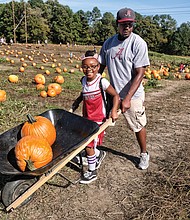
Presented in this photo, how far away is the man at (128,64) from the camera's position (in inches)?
127

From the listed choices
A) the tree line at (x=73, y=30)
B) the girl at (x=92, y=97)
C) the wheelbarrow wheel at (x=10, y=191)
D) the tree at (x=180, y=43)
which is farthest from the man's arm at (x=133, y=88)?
the tree at (x=180, y=43)

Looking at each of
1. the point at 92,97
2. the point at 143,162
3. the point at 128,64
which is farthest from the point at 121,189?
the point at 128,64

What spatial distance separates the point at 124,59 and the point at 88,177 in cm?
156

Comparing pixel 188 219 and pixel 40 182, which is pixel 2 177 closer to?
pixel 40 182

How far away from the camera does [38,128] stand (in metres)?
3.14

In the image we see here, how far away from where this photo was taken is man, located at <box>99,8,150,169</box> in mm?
3232

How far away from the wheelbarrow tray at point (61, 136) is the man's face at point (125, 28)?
3.70 ft

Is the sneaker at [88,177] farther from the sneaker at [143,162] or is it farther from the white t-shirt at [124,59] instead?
the white t-shirt at [124,59]

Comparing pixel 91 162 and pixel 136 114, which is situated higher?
pixel 136 114

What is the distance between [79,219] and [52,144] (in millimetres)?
952

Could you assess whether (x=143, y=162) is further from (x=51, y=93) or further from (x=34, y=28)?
(x=34, y=28)

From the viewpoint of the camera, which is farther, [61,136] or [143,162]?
[143,162]

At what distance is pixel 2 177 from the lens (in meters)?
3.48

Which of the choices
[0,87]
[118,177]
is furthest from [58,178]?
[0,87]
